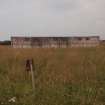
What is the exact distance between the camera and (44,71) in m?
9.95

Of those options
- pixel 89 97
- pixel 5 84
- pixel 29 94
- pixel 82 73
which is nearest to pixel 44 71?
pixel 82 73

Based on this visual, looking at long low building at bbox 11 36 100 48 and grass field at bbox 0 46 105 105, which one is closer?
grass field at bbox 0 46 105 105

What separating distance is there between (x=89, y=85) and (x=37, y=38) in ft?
122

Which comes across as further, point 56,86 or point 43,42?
point 43,42

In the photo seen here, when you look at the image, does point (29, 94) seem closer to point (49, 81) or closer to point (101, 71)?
point (49, 81)

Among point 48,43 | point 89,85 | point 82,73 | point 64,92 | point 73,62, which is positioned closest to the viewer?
point 64,92

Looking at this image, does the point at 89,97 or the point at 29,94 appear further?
the point at 29,94

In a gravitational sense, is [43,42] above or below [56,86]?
above

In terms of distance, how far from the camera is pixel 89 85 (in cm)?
789

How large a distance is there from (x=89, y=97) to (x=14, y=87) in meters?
2.24

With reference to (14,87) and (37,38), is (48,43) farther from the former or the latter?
(14,87)

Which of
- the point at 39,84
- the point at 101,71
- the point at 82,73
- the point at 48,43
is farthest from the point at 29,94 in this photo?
the point at 48,43

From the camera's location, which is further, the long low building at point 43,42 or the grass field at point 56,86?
the long low building at point 43,42

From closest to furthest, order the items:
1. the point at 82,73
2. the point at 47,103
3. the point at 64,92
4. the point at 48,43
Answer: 1. the point at 47,103
2. the point at 64,92
3. the point at 82,73
4. the point at 48,43
